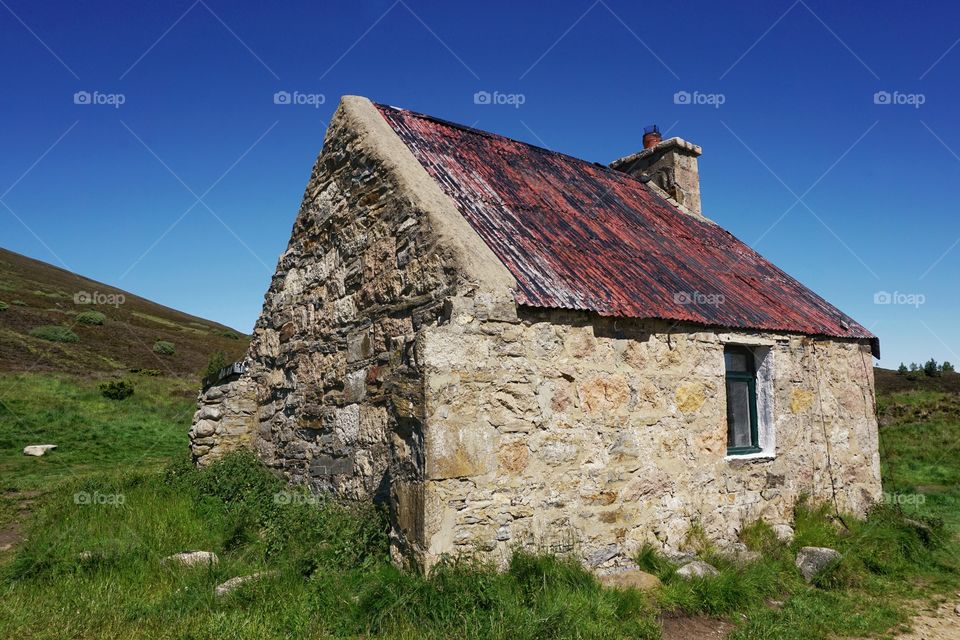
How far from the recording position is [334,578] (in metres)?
5.03

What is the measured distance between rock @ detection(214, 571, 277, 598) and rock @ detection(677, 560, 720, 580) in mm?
3622

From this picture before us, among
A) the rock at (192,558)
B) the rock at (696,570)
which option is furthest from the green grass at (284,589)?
the rock at (696,570)

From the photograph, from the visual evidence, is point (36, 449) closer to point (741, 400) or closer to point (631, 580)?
point (631, 580)

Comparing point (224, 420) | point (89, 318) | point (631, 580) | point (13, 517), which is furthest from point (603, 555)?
point (89, 318)

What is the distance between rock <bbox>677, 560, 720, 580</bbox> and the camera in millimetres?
5648

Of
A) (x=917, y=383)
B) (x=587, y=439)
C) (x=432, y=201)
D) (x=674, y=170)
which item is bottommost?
(x=587, y=439)

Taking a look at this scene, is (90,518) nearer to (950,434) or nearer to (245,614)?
(245,614)

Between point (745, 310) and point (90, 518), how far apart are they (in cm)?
793

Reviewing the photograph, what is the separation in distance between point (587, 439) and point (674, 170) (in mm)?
7472

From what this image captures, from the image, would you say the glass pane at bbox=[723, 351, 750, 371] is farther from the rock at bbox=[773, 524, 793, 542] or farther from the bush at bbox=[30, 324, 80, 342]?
the bush at bbox=[30, 324, 80, 342]

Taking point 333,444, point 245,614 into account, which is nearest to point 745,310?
point 333,444

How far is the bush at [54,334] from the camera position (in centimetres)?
2833

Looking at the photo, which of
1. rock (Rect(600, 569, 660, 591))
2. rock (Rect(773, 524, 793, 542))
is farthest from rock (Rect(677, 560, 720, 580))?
rock (Rect(773, 524, 793, 542))

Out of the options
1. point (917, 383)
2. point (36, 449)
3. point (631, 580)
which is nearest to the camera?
point (631, 580)
